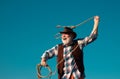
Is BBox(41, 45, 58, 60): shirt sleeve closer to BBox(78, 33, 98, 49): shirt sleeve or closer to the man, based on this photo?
the man

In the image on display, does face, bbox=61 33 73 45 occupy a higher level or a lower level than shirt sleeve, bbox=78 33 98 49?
higher

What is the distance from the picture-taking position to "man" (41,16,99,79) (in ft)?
40.2

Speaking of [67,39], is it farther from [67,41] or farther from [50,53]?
[50,53]

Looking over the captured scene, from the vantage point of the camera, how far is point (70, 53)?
12.4 metres

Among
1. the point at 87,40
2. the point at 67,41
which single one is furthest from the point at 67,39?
the point at 87,40

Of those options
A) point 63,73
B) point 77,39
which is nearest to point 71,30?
point 77,39

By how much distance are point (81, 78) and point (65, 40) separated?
0.98m

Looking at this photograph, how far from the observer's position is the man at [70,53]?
1226cm

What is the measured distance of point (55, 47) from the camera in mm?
12562

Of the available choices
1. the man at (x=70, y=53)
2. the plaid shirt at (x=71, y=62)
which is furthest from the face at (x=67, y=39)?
the plaid shirt at (x=71, y=62)

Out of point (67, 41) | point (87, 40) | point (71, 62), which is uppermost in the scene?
point (67, 41)

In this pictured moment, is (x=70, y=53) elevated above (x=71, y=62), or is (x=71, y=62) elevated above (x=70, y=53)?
(x=70, y=53)

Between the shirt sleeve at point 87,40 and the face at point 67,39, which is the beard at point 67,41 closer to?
the face at point 67,39

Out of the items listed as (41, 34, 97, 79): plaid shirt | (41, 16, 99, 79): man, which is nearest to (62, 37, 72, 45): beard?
(41, 16, 99, 79): man
